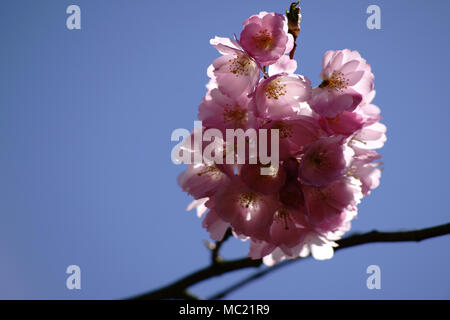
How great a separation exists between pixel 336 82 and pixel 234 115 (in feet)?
1.10

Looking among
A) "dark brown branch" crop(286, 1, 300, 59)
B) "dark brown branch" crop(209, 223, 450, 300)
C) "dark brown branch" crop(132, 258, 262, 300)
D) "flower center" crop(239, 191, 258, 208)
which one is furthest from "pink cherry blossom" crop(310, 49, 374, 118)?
"dark brown branch" crop(132, 258, 262, 300)

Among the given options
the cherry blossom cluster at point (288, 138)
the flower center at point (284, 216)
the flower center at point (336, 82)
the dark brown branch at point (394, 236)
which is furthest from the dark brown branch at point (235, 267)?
the flower center at point (336, 82)

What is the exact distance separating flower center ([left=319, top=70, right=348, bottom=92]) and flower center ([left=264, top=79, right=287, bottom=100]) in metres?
0.14

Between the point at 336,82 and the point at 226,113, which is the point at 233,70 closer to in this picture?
the point at 226,113

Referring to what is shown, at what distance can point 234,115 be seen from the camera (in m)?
1.01

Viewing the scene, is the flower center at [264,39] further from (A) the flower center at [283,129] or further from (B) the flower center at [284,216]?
(B) the flower center at [284,216]

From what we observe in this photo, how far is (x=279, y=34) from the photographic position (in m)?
1.07

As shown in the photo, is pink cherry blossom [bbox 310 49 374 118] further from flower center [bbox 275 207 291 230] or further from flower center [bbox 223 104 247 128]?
flower center [bbox 275 207 291 230]
